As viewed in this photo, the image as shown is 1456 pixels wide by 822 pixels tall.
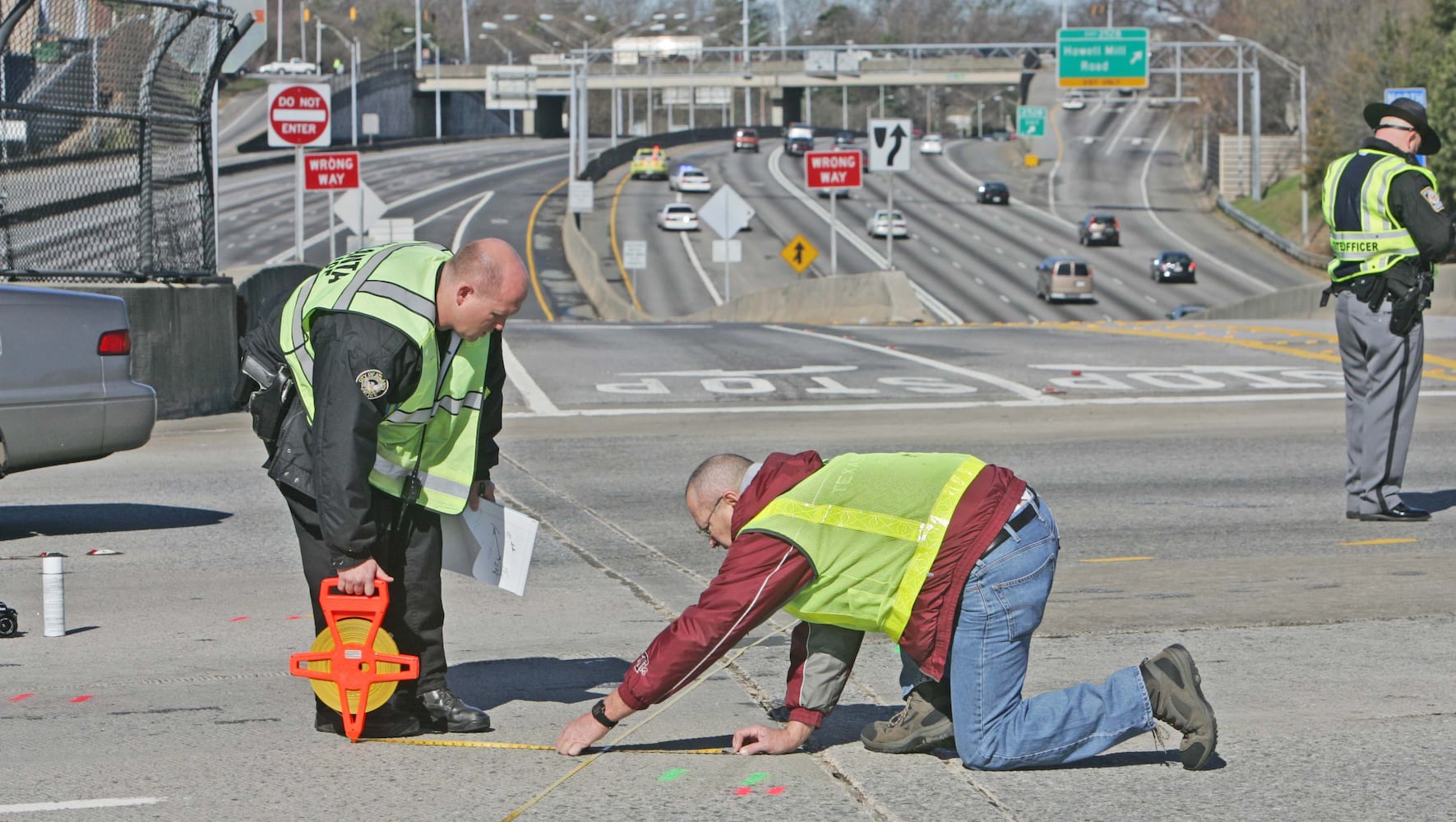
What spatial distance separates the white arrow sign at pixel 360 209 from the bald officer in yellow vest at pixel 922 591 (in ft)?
99.3

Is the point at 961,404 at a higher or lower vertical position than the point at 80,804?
lower

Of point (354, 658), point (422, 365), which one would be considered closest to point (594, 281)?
point (354, 658)

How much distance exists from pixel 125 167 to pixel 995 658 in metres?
12.0

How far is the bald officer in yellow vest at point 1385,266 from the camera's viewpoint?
8.92 metres

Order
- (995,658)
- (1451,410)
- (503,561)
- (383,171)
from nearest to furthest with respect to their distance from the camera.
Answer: (995,658) < (503,561) < (1451,410) < (383,171)

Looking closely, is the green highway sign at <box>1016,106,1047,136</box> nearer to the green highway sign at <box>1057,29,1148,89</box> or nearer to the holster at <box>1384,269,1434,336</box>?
the green highway sign at <box>1057,29,1148,89</box>

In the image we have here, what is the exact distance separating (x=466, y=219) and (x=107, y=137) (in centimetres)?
6322

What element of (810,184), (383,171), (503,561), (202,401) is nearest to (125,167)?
(202,401)

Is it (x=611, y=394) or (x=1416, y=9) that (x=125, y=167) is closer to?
(x=611, y=394)

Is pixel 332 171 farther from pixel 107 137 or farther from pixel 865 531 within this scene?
pixel 865 531

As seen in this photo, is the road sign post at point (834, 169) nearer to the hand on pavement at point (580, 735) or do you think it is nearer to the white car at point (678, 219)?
the white car at point (678, 219)

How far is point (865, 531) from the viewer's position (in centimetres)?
456

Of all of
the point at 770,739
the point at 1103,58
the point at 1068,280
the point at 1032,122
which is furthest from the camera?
the point at 1032,122

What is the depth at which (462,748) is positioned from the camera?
5160 mm
